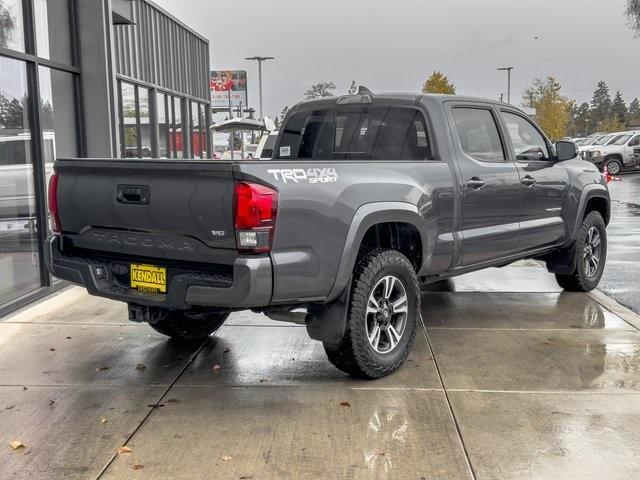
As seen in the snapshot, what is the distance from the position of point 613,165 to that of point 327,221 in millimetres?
30089

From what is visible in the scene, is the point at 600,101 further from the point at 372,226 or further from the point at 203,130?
the point at 372,226

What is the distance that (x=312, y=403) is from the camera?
15.2 feet

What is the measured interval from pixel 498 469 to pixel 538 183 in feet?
12.0

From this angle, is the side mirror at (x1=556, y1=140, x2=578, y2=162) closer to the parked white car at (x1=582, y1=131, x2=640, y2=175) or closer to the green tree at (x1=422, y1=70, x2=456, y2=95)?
the parked white car at (x1=582, y1=131, x2=640, y2=175)

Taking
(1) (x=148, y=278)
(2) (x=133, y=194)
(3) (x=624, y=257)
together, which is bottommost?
(3) (x=624, y=257)

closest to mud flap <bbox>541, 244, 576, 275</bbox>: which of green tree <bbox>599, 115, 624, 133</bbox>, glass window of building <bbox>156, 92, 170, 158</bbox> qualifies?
glass window of building <bbox>156, 92, 170, 158</bbox>

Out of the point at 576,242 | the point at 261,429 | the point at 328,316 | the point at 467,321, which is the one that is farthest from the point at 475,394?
the point at 576,242

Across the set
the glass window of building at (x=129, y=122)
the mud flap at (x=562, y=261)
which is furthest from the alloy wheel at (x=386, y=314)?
the glass window of building at (x=129, y=122)

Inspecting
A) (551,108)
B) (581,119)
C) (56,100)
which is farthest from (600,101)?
(56,100)

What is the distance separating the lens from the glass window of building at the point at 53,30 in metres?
8.15

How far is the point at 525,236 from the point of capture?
6.62 meters

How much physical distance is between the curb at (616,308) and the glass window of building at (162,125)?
9023 millimetres

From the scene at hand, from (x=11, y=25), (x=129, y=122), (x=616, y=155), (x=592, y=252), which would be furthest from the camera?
(x=616, y=155)

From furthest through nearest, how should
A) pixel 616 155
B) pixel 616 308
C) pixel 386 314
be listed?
1. pixel 616 155
2. pixel 616 308
3. pixel 386 314
